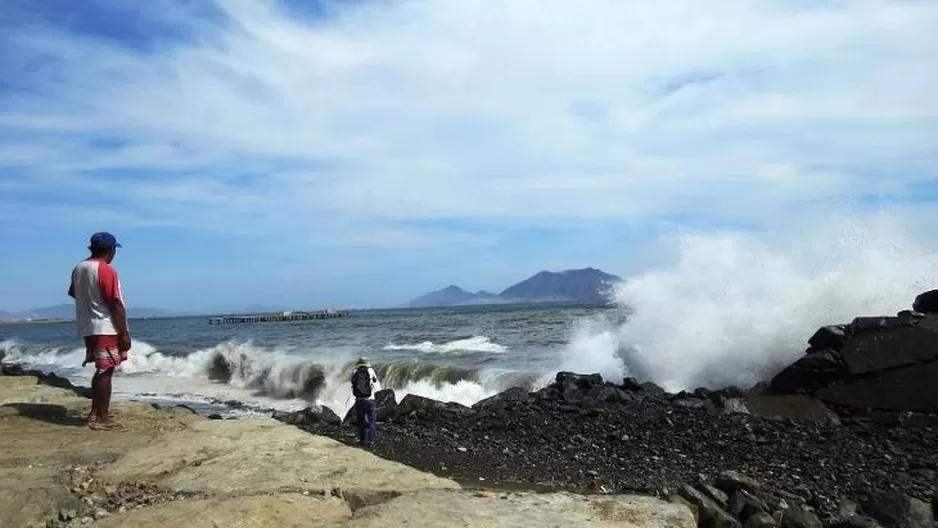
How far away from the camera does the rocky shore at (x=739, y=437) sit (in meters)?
6.39

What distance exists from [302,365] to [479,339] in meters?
11.3

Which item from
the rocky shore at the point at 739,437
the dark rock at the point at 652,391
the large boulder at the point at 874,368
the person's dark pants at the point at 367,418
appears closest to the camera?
the rocky shore at the point at 739,437

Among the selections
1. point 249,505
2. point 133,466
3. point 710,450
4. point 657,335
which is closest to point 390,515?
point 249,505

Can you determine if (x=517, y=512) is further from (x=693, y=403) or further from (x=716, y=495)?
(x=693, y=403)

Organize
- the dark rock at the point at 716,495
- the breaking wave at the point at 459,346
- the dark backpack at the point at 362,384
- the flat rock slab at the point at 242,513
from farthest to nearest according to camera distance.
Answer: the breaking wave at the point at 459,346 → the dark backpack at the point at 362,384 → the dark rock at the point at 716,495 → the flat rock slab at the point at 242,513

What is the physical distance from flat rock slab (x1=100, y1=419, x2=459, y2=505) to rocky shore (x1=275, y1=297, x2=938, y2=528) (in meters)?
1.74

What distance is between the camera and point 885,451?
871 centimetres

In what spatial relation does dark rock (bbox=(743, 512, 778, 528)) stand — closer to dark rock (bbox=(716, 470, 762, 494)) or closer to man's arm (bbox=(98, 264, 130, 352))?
dark rock (bbox=(716, 470, 762, 494))

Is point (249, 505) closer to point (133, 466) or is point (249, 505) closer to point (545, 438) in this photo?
point (133, 466)

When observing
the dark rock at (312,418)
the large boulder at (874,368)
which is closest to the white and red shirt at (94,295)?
the dark rock at (312,418)

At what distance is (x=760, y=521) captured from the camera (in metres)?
5.36

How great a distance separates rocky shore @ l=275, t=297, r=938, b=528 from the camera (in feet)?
21.0

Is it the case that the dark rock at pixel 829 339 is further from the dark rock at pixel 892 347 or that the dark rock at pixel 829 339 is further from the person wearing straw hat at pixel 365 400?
the person wearing straw hat at pixel 365 400

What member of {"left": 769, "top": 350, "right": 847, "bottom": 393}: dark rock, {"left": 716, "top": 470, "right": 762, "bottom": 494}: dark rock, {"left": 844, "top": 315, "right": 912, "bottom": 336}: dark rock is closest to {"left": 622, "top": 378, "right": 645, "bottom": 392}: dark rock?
{"left": 769, "top": 350, "right": 847, "bottom": 393}: dark rock
